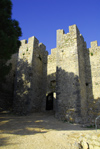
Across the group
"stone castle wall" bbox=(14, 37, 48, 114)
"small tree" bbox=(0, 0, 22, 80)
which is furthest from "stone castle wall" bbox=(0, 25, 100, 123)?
"small tree" bbox=(0, 0, 22, 80)

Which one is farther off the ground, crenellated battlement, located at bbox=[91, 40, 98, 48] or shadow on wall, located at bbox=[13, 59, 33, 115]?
crenellated battlement, located at bbox=[91, 40, 98, 48]

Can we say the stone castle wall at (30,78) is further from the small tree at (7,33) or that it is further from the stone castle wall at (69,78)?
the small tree at (7,33)

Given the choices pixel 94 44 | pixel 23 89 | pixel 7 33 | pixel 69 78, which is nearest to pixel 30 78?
pixel 23 89

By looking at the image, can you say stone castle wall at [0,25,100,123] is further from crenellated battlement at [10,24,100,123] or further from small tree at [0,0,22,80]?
small tree at [0,0,22,80]

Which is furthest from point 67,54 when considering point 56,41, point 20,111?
point 20,111

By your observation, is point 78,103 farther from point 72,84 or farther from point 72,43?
point 72,43

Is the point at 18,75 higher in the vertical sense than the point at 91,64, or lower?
lower

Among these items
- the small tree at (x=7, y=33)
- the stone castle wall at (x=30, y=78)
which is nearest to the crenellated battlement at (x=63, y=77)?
the stone castle wall at (x=30, y=78)

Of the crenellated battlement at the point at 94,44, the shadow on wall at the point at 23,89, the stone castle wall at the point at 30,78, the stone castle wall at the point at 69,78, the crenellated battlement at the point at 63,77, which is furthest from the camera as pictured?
the crenellated battlement at the point at 94,44

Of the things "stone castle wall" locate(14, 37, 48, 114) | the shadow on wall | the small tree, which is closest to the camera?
the small tree

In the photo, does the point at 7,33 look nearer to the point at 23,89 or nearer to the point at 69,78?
the point at 69,78

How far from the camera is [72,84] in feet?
28.7

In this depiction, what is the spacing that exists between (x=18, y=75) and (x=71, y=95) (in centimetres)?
572

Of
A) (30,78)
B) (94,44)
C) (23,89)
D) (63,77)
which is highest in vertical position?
(94,44)
